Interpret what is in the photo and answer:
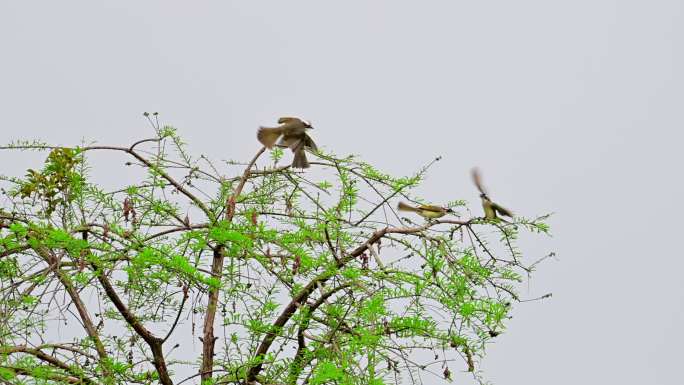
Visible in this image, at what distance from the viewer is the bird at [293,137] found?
11.5 feet

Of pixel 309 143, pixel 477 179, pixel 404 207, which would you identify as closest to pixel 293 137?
pixel 309 143

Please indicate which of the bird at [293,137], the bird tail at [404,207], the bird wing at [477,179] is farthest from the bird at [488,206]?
the bird at [293,137]

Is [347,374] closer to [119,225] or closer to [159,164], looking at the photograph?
[119,225]

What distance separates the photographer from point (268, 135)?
3.53 meters

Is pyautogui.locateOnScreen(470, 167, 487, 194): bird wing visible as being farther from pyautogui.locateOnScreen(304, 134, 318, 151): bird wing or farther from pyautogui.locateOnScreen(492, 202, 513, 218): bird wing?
pyautogui.locateOnScreen(304, 134, 318, 151): bird wing

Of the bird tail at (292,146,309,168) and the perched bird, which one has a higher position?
the bird tail at (292,146,309,168)

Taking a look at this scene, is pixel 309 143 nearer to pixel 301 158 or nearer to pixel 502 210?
pixel 301 158

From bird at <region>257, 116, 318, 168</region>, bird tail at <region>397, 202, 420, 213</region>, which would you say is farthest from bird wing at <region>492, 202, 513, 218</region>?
bird at <region>257, 116, 318, 168</region>

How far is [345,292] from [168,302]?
2.51 ft

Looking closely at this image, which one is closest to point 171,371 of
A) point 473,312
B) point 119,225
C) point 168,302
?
point 168,302

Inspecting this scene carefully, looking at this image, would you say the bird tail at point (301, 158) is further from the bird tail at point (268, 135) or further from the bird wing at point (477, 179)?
the bird wing at point (477, 179)

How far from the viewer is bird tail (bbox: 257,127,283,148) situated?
11.5 ft

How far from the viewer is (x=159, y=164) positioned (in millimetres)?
3791

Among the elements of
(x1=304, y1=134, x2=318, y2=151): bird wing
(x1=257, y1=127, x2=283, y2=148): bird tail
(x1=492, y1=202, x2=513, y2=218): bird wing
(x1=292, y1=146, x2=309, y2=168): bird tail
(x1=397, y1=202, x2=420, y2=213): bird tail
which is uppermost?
(x1=257, y1=127, x2=283, y2=148): bird tail
